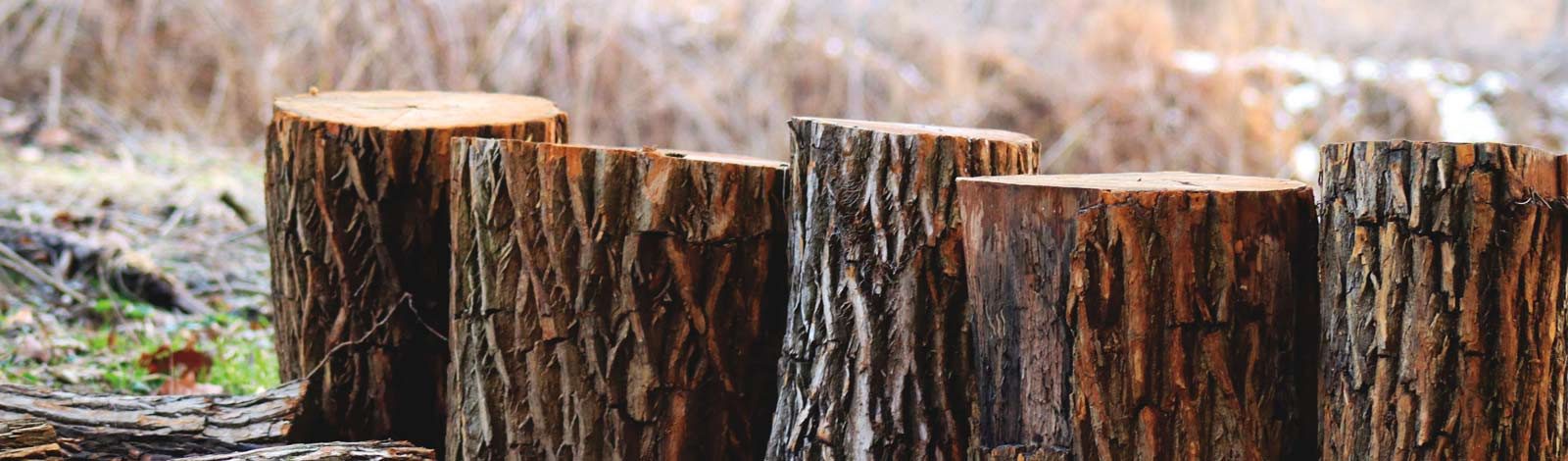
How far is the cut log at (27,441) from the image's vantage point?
2.30m

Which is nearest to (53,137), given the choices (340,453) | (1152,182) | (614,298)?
(340,453)

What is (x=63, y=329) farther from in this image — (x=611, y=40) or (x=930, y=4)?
(x=930, y=4)

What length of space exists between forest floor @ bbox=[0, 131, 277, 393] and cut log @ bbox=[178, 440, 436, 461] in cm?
113

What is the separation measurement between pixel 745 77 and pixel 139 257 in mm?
4051

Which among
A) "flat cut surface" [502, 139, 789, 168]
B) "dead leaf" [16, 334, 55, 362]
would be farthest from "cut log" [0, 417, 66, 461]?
"dead leaf" [16, 334, 55, 362]

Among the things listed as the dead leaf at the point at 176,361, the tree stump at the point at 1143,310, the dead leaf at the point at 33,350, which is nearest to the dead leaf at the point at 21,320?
the dead leaf at the point at 33,350

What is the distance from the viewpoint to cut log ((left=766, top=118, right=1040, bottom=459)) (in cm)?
210

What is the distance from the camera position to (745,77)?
7.80 metres

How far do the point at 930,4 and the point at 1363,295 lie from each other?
7327mm

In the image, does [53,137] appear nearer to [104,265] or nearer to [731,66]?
[104,265]

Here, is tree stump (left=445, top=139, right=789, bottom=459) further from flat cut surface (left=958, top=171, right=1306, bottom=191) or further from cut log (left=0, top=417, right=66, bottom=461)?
cut log (left=0, top=417, right=66, bottom=461)

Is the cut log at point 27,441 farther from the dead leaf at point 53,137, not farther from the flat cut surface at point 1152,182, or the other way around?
the dead leaf at point 53,137

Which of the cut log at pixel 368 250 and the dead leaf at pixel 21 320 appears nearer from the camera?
the cut log at pixel 368 250

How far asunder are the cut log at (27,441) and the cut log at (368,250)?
410mm
